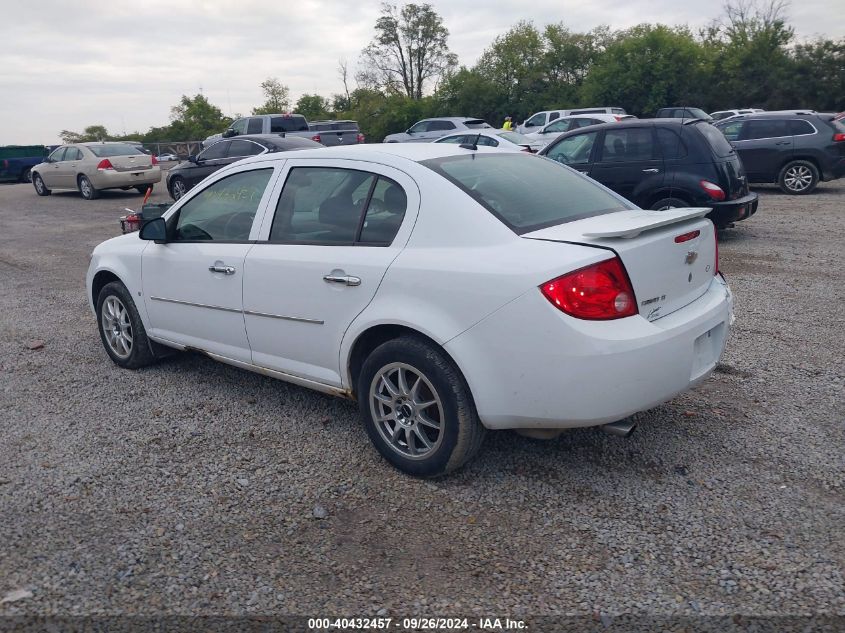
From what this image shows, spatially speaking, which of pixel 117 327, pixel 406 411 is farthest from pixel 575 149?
pixel 406 411

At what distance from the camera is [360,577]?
296 centimetres

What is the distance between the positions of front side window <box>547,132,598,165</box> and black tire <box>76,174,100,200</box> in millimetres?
13906

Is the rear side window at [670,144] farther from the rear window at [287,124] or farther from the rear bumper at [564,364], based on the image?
the rear window at [287,124]

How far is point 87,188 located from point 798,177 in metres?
17.7

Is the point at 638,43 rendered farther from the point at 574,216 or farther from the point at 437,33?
the point at 574,216

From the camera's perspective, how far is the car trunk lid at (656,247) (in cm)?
331

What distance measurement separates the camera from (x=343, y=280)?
3.78 meters

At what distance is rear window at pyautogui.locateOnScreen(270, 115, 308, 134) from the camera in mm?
21358

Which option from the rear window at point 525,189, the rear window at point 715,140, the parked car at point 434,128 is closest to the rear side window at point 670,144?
the rear window at point 715,140

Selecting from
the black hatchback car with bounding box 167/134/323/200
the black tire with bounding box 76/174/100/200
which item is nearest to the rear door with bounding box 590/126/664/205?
the black hatchback car with bounding box 167/134/323/200

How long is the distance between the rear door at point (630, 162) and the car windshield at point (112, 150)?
13.9 metres

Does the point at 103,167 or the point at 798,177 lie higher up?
the point at 103,167

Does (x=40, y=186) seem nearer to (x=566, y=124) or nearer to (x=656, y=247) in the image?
(x=566, y=124)

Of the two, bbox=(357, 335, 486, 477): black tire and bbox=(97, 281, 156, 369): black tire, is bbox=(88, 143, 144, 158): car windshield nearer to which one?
bbox=(97, 281, 156, 369): black tire
